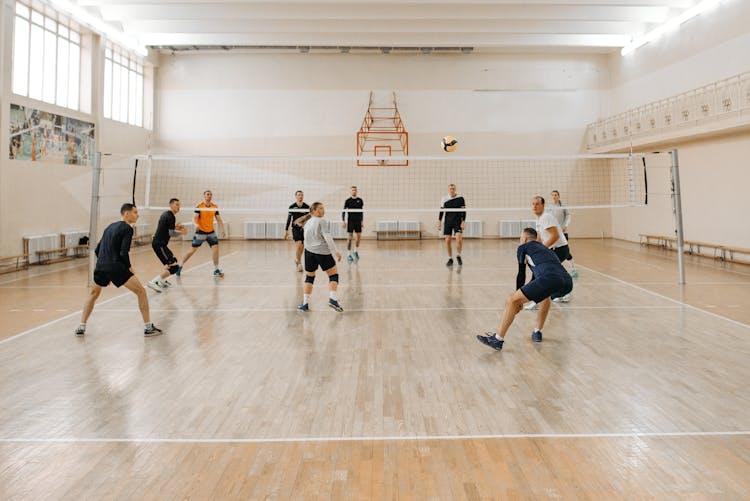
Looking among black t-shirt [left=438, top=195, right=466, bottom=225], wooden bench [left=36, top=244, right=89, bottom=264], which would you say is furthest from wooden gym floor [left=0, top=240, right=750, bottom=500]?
wooden bench [left=36, top=244, right=89, bottom=264]

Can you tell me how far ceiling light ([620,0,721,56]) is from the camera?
14279mm

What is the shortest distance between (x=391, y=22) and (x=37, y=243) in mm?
12015

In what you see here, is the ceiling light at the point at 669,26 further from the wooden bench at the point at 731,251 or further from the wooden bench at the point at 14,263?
the wooden bench at the point at 14,263

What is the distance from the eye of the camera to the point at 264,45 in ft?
62.4

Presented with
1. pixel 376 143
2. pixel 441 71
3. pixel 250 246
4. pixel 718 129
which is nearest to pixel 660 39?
pixel 718 129

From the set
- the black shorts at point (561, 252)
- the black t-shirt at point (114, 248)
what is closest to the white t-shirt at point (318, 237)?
the black t-shirt at point (114, 248)

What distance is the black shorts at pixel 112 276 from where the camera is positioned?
5.72 m

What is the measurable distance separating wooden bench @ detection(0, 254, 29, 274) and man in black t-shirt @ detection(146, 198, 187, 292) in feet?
16.2

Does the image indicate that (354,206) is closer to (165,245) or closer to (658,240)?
(165,245)

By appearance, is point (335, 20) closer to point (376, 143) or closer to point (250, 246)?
point (376, 143)

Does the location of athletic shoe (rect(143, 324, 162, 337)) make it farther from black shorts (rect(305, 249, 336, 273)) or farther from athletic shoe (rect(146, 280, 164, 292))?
athletic shoe (rect(146, 280, 164, 292))

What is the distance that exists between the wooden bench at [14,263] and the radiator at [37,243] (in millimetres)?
200

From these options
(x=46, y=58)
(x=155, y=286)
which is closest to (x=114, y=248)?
(x=155, y=286)

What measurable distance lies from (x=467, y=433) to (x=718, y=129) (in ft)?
42.2
